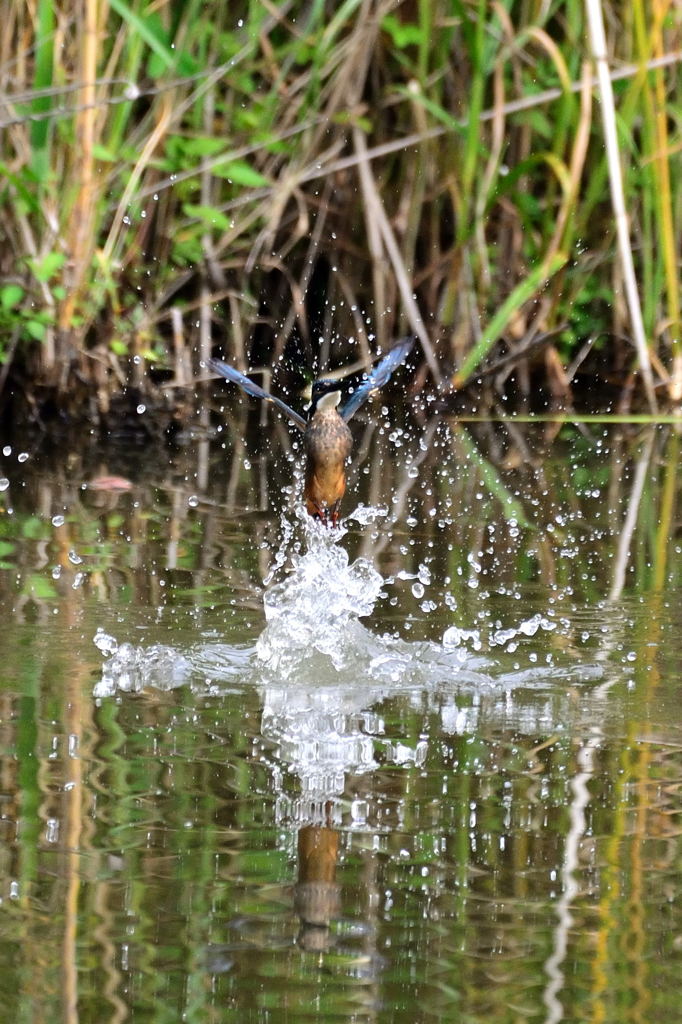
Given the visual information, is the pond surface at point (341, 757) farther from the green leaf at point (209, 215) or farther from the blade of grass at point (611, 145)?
the green leaf at point (209, 215)

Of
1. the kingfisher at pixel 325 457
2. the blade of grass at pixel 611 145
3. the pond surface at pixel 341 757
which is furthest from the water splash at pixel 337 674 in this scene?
the blade of grass at pixel 611 145

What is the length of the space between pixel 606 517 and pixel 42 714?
2.50 meters

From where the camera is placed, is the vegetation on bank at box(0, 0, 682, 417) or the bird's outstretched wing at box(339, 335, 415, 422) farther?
the vegetation on bank at box(0, 0, 682, 417)

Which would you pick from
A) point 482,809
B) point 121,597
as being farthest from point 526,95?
point 482,809

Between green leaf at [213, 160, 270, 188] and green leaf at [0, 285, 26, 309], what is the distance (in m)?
0.88

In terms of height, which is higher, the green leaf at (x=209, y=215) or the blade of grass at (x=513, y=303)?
the green leaf at (x=209, y=215)

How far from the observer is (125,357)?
21.7ft

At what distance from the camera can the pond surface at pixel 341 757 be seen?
220 centimetres

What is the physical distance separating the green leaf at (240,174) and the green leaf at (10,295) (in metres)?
0.88

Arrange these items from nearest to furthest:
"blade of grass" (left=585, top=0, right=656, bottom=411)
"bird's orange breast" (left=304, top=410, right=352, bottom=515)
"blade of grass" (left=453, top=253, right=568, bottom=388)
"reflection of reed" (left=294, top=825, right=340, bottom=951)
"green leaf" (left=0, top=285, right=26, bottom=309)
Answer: "reflection of reed" (left=294, top=825, right=340, bottom=951), "bird's orange breast" (left=304, top=410, right=352, bottom=515), "blade of grass" (left=585, top=0, right=656, bottom=411), "green leaf" (left=0, top=285, right=26, bottom=309), "blade of grass" (left=453, top=253, right=568, bottom=388)

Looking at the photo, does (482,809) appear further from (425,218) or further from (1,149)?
(425,218)

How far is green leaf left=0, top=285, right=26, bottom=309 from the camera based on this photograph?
6223 mm

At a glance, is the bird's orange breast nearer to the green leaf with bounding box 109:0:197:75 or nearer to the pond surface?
the pond surface

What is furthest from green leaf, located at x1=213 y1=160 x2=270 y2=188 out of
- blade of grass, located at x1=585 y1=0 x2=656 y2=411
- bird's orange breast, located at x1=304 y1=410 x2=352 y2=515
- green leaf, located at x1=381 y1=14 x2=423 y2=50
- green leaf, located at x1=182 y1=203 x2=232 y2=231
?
bird's orange breast, located at x1=304 y1=410 x2=352 y2=515
